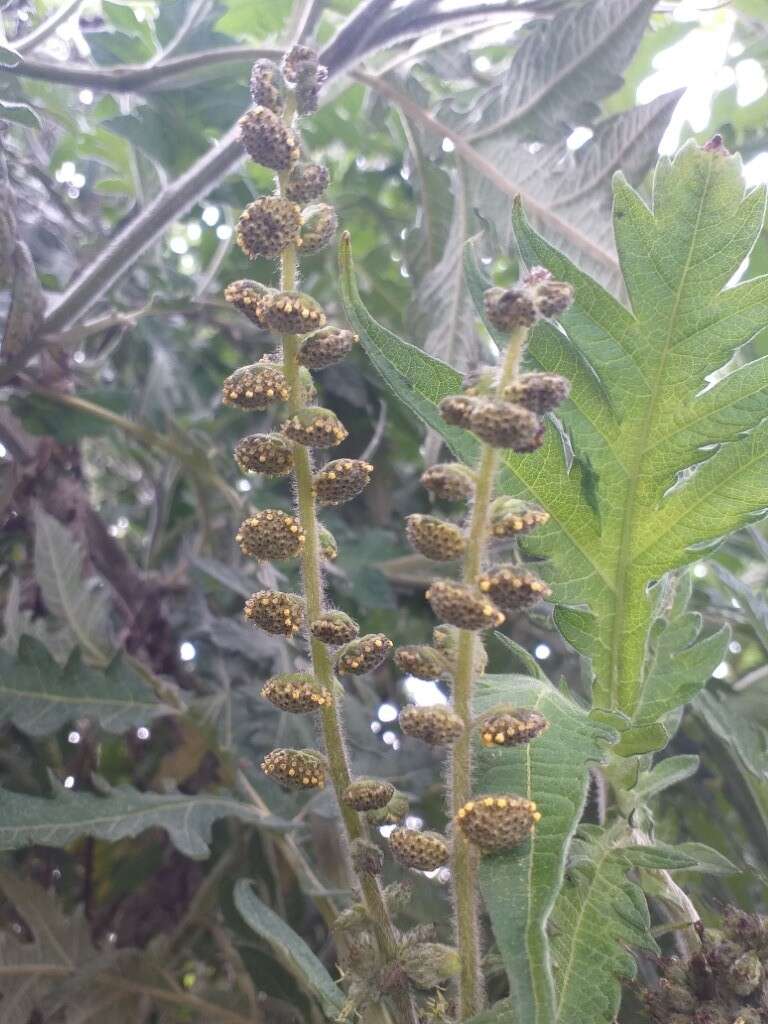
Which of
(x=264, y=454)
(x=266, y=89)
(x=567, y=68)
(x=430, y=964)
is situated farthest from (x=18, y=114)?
(x=430, y=964)

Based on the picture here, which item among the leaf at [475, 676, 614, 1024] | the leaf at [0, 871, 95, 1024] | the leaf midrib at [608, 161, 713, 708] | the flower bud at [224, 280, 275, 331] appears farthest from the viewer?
the leaf at [0, 871, 95, 1024]

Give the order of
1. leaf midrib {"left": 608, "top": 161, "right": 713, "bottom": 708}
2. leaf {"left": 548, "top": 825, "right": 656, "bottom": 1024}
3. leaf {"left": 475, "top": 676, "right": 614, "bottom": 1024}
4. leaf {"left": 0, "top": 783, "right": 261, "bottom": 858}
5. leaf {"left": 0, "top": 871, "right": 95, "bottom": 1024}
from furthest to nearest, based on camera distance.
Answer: leaf {"left": 0, "top": 871, "right": 95, "bottom": 1024} < leaf {"left": 0, "top": 783, "right": 261, "bottom": 858} < leaf midrib {"left": 608, "top": 161, "right": 713, "bottom": 708} < leaf {"left": 548, "top": 825, "right": 656, "bottom": 1024} < leaf {"left": 475, "top": 676, "right": 614, "bottom": 1024}

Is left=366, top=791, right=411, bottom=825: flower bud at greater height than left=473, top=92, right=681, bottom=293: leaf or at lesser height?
lesser

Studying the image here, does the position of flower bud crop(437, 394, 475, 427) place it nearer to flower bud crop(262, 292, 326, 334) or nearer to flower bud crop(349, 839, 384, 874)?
flower bud crop(262, 292, 326, 334)

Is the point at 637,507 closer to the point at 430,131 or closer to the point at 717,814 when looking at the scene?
the point at 717,814

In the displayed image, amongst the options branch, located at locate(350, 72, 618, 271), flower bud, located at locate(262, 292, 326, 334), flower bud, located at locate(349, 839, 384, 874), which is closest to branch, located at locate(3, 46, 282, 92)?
branch, located at locate(350, 72, 618, 271)

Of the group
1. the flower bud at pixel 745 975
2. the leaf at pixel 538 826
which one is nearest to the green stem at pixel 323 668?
the leaf at pixel 538 826

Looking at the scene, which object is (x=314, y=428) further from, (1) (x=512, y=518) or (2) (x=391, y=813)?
(2) (x=391, y=813)
